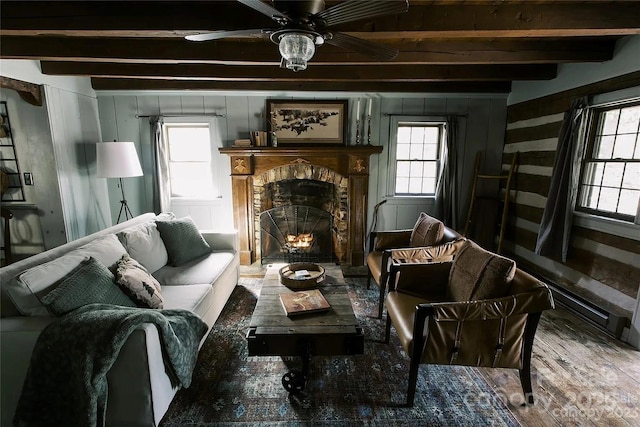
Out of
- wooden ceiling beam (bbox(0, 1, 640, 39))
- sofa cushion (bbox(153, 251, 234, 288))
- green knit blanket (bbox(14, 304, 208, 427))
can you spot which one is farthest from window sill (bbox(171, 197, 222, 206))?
green knit blanket (bbox(14, 304, 208, 427))

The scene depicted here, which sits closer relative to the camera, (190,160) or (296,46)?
(296,46)

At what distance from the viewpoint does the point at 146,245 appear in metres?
2.57

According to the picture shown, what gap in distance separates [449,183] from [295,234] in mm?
2277

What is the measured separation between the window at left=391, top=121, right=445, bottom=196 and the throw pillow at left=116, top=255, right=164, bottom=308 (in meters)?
3.30

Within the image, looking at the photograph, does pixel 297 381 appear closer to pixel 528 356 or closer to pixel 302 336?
pixel 302 336

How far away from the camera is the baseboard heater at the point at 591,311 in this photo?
2527 millimetres

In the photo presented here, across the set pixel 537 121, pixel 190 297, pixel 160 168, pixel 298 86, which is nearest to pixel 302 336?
pixel 190 297

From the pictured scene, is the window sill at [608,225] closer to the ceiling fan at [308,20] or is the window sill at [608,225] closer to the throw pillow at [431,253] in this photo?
the throw pillow at [431,253]

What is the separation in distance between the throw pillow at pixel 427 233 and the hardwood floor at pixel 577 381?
3.63 feet

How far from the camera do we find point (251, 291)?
337 cm

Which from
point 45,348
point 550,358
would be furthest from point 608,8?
point 45,348

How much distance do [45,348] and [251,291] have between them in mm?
2001

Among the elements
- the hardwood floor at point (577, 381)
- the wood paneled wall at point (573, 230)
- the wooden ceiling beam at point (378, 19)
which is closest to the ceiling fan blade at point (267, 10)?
the wooden ceiling beam at point (378, 19)

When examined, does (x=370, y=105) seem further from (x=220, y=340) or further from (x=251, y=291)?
(x=220, y=340)
